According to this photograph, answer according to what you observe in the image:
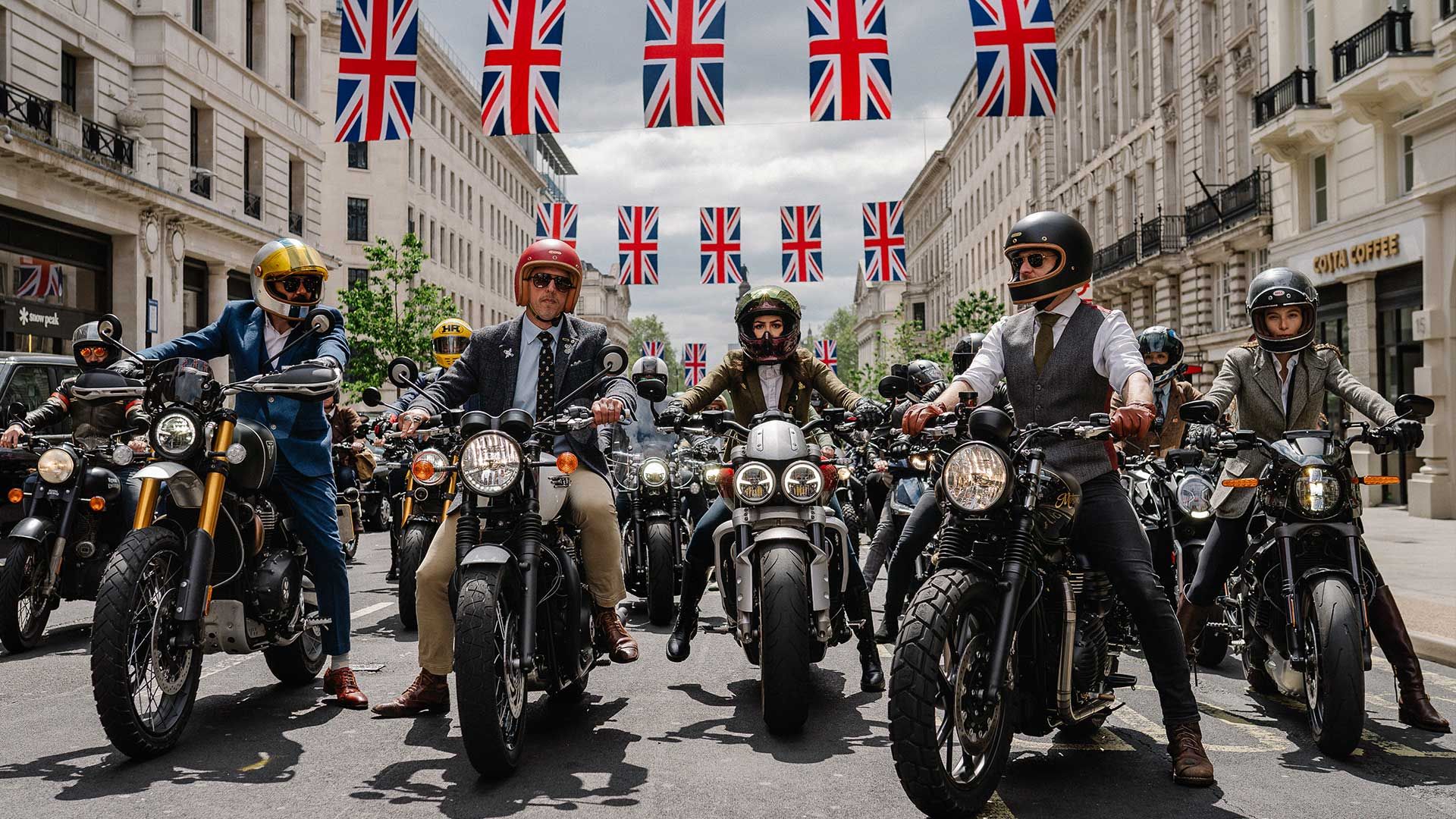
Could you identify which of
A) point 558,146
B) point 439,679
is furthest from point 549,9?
point 558,146

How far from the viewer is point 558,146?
9519 cm

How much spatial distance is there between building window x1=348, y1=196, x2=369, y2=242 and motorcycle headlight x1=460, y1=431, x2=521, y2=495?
5701cm

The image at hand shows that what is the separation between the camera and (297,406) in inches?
223

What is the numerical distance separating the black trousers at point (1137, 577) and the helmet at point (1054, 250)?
71cm

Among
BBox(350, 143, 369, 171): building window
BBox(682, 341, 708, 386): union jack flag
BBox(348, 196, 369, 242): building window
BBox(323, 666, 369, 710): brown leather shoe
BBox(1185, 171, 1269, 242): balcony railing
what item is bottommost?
BBox(323, 666, 369, 710): brown leather shoe

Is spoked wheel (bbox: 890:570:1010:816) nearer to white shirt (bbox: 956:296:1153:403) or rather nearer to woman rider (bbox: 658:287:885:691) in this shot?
white shirt (bbox: 956:296:1153:403)

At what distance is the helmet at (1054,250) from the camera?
4691 mm

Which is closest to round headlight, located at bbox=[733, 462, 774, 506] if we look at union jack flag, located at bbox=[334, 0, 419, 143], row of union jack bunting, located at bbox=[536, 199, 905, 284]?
union jack flag, located at bbox=[334, 0, 419, 143]

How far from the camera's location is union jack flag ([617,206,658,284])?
2303 centimetres

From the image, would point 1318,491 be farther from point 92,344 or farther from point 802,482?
point 92,344

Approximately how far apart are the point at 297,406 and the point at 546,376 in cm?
112

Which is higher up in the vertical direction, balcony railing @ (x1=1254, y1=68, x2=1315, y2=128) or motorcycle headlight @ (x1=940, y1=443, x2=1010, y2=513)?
balcony railing @ (x1=1254, y1=68, x2=1315, y2=128)

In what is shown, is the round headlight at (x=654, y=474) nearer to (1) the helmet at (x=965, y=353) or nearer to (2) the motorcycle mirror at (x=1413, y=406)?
(1) the helmet at (x=965, y=353)

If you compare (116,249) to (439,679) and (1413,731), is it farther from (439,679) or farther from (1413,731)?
(1413,731)
